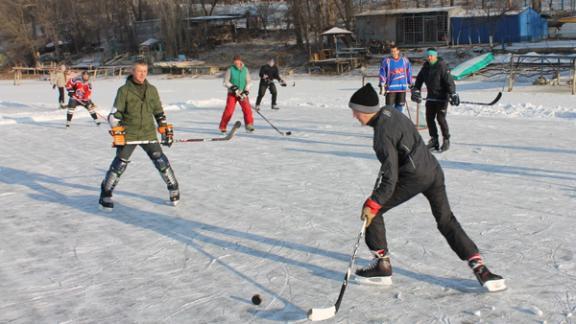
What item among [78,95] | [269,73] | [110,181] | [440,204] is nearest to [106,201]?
[110,181]

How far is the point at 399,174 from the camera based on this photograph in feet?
12.4

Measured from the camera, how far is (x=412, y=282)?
4.11 meters

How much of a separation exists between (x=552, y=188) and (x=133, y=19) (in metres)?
52.5

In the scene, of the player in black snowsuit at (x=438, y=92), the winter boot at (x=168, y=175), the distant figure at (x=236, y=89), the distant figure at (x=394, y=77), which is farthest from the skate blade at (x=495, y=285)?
the distant figure at (x=236, y=89)

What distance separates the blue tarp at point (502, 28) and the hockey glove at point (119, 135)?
33.2 metres

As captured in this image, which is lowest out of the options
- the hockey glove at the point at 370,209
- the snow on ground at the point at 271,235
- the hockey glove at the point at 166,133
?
the snow on ground at the point at 271,235

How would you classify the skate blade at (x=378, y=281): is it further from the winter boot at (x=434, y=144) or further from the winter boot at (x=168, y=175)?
the winter boot at (x=434, y=144)

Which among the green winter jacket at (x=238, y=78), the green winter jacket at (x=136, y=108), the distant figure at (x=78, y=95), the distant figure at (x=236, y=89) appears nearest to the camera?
the green winter jacket at (x=136, y=108)

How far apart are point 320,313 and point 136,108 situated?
10.6 feet

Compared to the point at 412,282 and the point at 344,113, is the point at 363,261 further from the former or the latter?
the point at 344,113

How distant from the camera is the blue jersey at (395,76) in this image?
32.7ft

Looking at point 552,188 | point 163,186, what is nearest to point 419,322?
point 552,188

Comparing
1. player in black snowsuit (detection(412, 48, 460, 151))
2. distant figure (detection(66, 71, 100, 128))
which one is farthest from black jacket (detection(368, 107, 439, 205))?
distant figure (detection(66, 71, 100, 128))

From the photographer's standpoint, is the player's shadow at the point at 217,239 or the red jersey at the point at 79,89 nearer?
the player's shadow at the point at 217,239
